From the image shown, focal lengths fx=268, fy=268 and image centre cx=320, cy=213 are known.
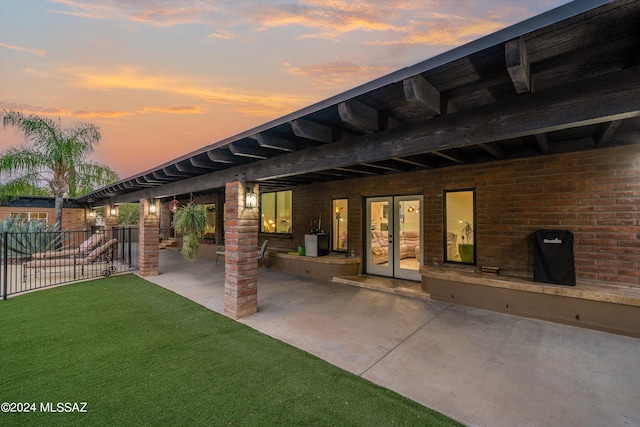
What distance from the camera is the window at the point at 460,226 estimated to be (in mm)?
5508

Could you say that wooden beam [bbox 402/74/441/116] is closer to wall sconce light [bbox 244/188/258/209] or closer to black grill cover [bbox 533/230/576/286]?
wall sconce light [bbox 244/188/258/209]

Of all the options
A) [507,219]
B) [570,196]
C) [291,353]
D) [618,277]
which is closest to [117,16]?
[291,353]

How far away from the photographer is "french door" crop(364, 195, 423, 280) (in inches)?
251

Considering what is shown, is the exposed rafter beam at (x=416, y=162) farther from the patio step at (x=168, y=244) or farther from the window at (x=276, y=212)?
the patio step at (x=168, y=244)

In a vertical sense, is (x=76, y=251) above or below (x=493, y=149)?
below

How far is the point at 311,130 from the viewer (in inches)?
117

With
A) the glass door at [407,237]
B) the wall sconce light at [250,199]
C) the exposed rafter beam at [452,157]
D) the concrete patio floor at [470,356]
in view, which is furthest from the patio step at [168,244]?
the exposed rafter beam at [452,157]

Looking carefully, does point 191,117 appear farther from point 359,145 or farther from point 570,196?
point 570,196

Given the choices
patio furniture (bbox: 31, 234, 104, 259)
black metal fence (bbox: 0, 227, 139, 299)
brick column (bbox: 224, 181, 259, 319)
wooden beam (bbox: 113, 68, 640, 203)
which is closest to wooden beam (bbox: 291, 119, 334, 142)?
wooden beam (bbox: 113, 68, 640, 203)

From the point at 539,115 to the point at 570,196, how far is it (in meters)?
3.46

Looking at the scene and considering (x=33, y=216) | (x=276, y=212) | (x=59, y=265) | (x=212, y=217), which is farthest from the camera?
(x=33, y=216)

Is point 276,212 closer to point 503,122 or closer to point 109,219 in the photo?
point 109,219

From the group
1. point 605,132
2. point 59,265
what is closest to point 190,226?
point 59,265

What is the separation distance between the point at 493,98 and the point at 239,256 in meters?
3.89
